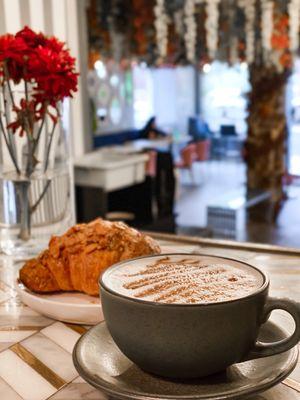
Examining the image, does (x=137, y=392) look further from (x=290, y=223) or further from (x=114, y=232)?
(x=290, y=223)

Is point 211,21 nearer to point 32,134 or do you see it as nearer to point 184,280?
point 32,134

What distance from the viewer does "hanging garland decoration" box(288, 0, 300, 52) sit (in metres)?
4.62

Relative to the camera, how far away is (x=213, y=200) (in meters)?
6.61

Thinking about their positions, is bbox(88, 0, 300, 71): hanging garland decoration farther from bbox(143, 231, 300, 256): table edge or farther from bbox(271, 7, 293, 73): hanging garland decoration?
bbox(143, 231, 300, 256): table edge

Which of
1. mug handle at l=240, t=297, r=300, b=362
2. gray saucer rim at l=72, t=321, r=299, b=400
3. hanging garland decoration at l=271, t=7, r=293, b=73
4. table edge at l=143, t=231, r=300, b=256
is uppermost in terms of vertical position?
hanging garland decoration at l=271, t=7, r=293, b=73

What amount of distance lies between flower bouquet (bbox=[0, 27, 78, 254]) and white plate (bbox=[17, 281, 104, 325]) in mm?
328

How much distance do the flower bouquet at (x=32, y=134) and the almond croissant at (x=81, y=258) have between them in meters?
0.31

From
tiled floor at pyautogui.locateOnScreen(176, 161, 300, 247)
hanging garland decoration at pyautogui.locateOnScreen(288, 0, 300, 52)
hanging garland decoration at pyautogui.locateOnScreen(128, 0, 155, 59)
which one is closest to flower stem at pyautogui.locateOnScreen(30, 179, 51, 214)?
tiled floor at pyautogui.locateOnScreen(176, 161, 300, 247)

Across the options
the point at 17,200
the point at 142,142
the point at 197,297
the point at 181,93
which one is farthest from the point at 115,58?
the point at 197,297

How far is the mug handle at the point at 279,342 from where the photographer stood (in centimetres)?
54

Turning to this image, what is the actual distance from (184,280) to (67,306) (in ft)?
0.75

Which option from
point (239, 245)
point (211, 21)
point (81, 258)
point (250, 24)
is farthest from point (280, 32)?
point (81, 258)

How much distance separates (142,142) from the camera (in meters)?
7.46

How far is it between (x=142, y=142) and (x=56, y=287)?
22.0 feet
